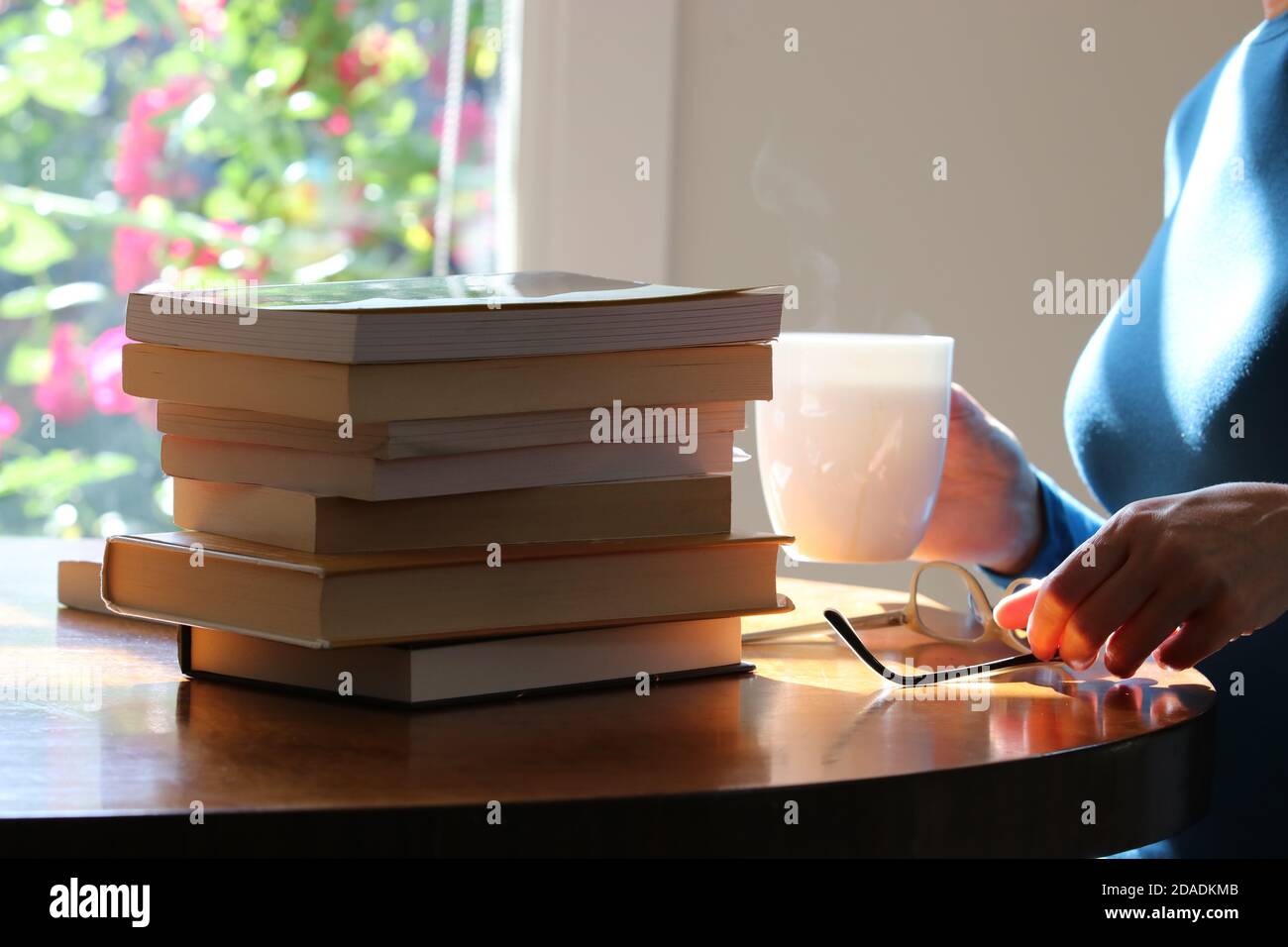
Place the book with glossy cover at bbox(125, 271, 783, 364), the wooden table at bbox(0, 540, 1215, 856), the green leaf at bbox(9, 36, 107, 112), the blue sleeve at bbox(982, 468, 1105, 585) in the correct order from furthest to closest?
1. the green leaf at bbox(9, 36, 107, 112)
2. the blue sleeve at bbox(982, 468, 1105, 585)
3. the book with glossy cover at bbox(125, 271, 783, 364)
4. the wooden table at bbox(0, 540, 1215, 856)

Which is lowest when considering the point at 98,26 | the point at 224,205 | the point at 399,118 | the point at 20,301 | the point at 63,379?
the point at 63,379

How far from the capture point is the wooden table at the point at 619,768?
51 cm

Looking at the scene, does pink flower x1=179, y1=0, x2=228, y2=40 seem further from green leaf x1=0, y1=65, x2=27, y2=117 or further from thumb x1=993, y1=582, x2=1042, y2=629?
thumb x1=993, y1=582, x2=1042, y2=629

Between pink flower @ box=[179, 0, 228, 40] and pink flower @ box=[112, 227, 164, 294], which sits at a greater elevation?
pink flower @ box=[179, 0, 228, 40]

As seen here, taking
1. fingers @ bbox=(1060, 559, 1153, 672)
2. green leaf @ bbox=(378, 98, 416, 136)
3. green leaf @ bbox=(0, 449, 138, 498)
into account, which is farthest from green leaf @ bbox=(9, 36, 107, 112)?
fingers @ bbox=(1060, 559, 1153, 672)

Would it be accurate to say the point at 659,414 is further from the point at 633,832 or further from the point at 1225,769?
the point at 1225,769

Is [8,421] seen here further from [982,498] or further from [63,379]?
[982,498]

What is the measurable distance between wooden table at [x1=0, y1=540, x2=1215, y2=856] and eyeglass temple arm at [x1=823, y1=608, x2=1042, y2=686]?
12 millimetres

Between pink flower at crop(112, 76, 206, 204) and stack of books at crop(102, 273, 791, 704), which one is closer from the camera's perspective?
stack of books at crop(102, 273, 791, 704)

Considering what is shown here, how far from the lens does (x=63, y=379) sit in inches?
85.9

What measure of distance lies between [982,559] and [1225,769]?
0.27 metres

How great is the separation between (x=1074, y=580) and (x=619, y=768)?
11.9 inches

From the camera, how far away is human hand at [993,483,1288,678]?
75 cm

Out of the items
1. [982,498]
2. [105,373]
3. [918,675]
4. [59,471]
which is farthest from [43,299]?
[918,675]
